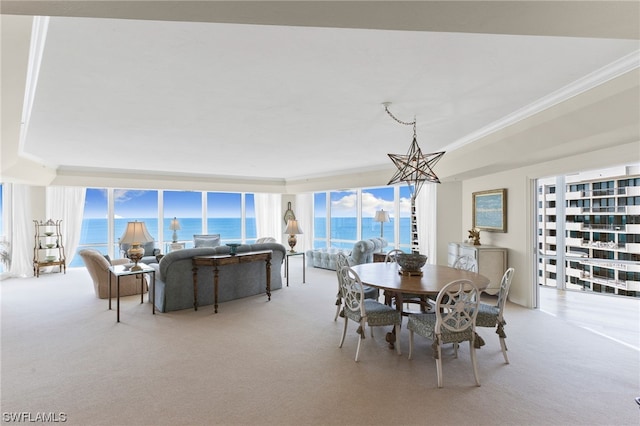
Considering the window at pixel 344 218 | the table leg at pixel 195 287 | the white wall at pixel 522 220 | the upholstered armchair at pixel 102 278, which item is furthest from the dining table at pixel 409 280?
the window at pixel 344 218

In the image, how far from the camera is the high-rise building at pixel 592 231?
5047mm

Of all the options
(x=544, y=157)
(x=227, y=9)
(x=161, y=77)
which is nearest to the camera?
(x=227, y=9)

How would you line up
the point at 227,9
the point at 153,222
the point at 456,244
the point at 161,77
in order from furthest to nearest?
1. the point at 153,222
2. the point at 456,244
3. the point at 161,77
4. the point at 227,9

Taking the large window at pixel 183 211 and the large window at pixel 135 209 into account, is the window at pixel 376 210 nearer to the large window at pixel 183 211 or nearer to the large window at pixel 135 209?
the large window at pixel 183 211

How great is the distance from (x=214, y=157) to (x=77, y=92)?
9.83ft

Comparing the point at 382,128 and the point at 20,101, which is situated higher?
the point at 382,128

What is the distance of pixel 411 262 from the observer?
3344 millimetres

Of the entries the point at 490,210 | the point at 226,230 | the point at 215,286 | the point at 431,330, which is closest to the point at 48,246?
the point at 226,230

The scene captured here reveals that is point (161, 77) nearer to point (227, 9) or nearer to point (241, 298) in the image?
point (227, 9)

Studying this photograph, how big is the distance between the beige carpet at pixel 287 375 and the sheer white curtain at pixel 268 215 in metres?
6.07

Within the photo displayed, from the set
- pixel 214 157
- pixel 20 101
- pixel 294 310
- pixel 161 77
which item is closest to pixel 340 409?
pixel 294 310

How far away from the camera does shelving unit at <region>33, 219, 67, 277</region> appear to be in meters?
6.75

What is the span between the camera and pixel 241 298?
4.98 meters

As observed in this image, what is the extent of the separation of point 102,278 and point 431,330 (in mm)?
5211
